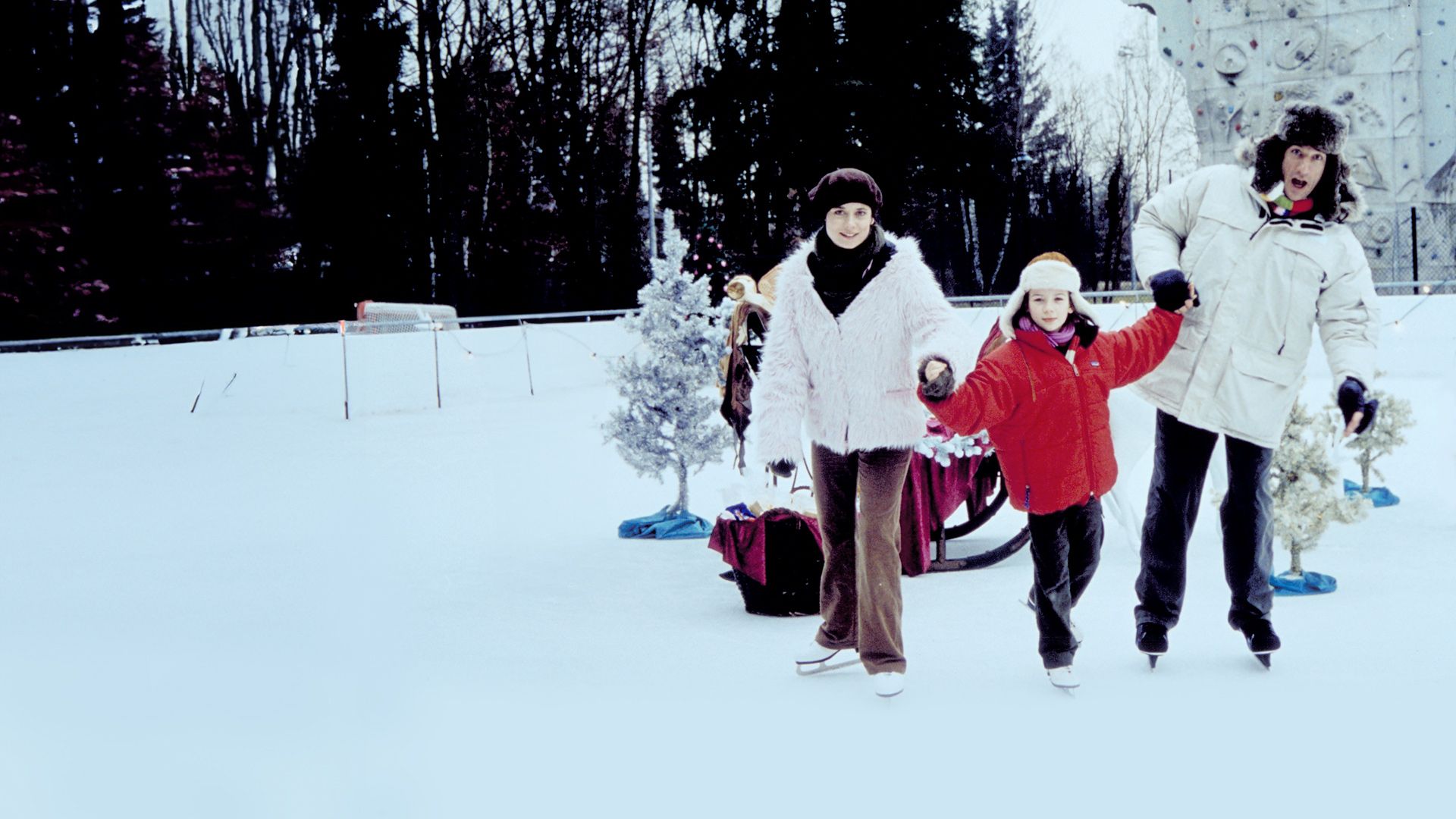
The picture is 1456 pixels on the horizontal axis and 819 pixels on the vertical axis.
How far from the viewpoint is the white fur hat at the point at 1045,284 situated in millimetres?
3662

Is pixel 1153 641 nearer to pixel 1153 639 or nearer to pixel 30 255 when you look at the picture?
pixel 1153 639

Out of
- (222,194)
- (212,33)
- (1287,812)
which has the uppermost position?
(212,33)

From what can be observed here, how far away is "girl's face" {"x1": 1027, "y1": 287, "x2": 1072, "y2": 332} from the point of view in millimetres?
3650

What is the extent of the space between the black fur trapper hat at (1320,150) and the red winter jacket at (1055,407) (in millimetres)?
493

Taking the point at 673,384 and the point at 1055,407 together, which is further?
the point at 673,384

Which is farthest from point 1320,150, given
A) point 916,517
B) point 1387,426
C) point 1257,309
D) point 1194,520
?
point 1387,426

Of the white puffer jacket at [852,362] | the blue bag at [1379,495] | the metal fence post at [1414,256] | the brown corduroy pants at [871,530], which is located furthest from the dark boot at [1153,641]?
the metal fence post at [1414,256]

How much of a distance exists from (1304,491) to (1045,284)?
202 cm

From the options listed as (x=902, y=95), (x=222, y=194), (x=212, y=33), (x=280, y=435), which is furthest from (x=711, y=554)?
(x=212, y=33)

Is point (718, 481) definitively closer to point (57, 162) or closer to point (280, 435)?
point (280, 435)

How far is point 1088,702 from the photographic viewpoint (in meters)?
3.76

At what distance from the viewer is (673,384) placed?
24.1 feet

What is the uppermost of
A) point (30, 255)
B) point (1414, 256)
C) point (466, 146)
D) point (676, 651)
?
point (466, 146)

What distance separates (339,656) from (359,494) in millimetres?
4320
